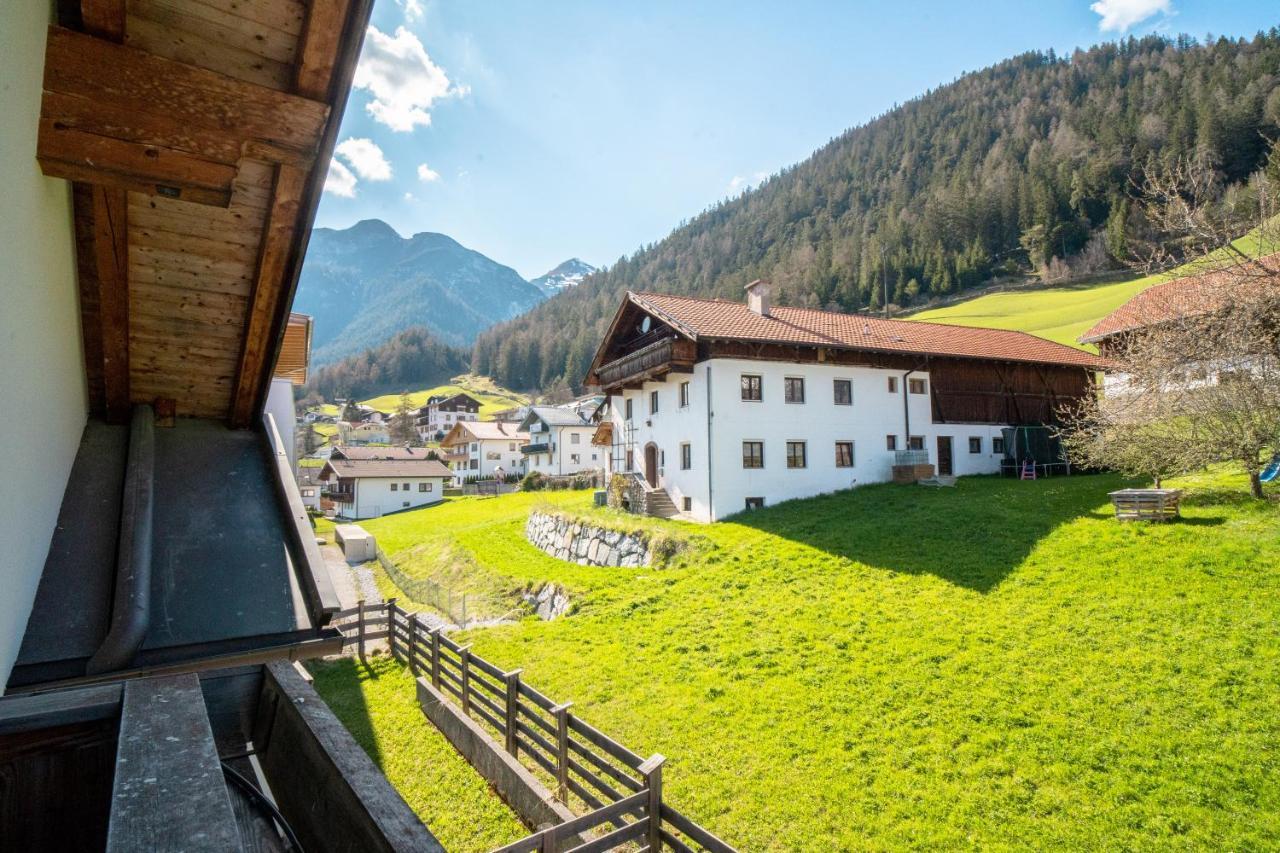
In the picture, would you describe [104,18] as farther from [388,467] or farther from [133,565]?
[388,467]

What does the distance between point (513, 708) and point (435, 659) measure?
3.10 metres

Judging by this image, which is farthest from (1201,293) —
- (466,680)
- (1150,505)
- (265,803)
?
(265,803)

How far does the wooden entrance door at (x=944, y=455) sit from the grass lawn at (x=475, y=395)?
85863 mm

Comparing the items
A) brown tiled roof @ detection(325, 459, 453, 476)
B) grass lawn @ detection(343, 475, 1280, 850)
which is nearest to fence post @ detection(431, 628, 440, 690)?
grass lawn @ detection(343, 475, 1280, 850)

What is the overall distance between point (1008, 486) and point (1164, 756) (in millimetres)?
17020

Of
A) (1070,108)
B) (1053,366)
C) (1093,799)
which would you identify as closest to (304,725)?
(1093,799)

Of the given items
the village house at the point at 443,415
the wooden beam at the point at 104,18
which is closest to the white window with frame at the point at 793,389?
the wooden beam at the point at 104,18

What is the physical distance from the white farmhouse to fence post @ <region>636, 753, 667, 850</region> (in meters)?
49.4

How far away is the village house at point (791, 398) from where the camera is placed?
21.8 metres

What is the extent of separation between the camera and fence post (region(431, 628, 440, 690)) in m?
10.9

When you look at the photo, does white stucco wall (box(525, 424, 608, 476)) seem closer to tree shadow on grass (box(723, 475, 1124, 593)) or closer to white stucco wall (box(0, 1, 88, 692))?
tree shadow on grass (box(723, 475, 1124, 593))

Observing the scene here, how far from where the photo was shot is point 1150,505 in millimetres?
14469

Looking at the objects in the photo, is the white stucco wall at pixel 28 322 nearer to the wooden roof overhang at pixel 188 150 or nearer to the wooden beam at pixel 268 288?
A: the wooden roof overhang at pixel 188 150

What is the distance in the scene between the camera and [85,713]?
154 cm
